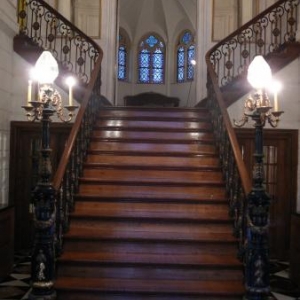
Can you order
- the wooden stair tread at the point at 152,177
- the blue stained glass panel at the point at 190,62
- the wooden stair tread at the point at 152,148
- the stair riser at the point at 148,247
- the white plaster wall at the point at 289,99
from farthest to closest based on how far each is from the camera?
1. the blue stained glass panel at the point at 190,62
2. the white plaster wall at the point at 289,99
3. the wooden stair tread at the point at 152,148
4. the wooden stair tread at the point at 152,177
5. the stair riser at the point at 148,247

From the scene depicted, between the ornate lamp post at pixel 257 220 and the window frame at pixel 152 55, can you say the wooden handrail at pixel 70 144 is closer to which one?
the ornate lamp post at pixel 257 220

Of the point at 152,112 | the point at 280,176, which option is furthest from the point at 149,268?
the point at 280,176

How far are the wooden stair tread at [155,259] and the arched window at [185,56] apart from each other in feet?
38.9

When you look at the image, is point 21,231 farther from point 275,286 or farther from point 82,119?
point 275,286

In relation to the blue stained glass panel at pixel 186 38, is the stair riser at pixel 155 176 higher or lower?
lower

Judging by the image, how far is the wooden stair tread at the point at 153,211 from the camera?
Result: 5445mm

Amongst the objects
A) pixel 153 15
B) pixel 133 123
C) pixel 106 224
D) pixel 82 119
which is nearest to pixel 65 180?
pixel 106 224

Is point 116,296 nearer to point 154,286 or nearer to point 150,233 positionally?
point 154,286

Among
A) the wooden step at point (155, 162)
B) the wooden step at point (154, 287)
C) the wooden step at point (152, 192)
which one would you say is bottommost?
the wooden step at point (154, 287)

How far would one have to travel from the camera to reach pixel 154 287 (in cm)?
460

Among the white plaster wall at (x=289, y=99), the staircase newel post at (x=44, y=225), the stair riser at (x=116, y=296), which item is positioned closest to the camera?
the staircase newel post at (x=44, y=225)

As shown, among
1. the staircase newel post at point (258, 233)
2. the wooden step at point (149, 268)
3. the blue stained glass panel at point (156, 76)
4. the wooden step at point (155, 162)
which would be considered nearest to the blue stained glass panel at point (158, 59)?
the blue stained glass panel at point (156, 76)

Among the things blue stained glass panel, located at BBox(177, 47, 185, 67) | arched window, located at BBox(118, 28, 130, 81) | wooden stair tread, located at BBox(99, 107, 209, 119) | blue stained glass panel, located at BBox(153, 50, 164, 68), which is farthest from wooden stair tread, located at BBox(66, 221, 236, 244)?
blue stained glass panel, located at BBox(153, 50, 164, 68)

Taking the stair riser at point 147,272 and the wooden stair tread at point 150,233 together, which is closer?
the stair riser at point 147,272
